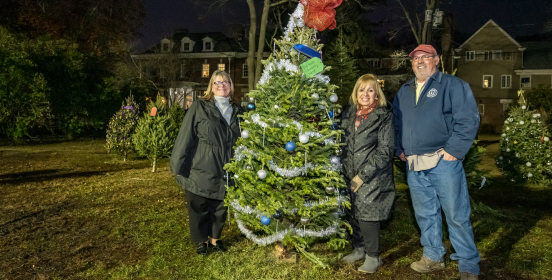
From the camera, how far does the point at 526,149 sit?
1056cm

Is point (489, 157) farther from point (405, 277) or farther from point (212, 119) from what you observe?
point (212, 119)

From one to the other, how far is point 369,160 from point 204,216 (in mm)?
2205

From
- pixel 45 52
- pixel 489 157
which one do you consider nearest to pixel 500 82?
pixel 489 157

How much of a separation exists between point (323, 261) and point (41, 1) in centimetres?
3840

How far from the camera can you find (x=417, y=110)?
411 cm

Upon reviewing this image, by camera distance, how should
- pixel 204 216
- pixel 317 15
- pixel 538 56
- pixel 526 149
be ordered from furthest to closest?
pixel 538 56
pixel 526 149
pixel 204 216
pixel 317 15

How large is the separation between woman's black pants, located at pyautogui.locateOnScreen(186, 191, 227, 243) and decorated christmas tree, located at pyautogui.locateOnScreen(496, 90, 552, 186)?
9.30m

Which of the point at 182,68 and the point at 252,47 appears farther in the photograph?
the point at 182,68

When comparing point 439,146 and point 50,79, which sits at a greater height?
point 50,79

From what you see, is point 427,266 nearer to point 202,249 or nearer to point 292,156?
point 292,156

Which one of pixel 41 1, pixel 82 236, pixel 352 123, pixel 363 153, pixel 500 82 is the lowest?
pixel 82 236

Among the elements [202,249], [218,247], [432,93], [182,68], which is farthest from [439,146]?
[182,68]

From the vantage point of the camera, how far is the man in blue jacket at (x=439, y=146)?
12.6 feet

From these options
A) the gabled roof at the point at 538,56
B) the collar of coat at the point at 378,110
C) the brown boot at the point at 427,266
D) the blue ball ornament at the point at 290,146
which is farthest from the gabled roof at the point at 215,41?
the brown boot at the point at 427,266
